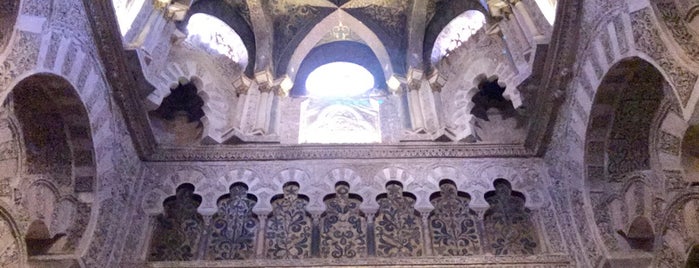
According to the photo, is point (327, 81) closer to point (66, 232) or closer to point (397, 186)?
point (397, 186)

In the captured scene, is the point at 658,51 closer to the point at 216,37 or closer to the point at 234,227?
the point at 234,227

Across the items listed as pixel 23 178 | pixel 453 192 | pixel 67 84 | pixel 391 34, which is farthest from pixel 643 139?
pixel 23 178

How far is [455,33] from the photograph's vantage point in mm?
8102

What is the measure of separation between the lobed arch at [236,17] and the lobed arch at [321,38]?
1.28 ft

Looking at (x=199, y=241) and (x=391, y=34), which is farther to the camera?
(x=391, y=34)

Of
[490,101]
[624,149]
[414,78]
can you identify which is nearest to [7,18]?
[414,78]

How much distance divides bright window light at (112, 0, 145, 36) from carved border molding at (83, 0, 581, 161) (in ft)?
1.48

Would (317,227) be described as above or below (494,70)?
below

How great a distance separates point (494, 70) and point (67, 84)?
4.74 meters

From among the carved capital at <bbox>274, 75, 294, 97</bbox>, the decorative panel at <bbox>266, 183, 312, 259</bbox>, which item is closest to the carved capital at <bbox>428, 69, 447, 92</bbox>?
the carved capital at <bbox>274, 75, 294, 97</bbox>

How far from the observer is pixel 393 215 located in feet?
21.6

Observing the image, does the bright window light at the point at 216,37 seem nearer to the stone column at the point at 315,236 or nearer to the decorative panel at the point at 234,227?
the decorative panel at the point at 234,227

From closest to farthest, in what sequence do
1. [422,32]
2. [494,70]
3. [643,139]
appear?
1. [643,139]
2. [494,70]
3. [422,32]

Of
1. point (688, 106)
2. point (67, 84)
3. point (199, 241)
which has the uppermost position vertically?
point (67, 84)
